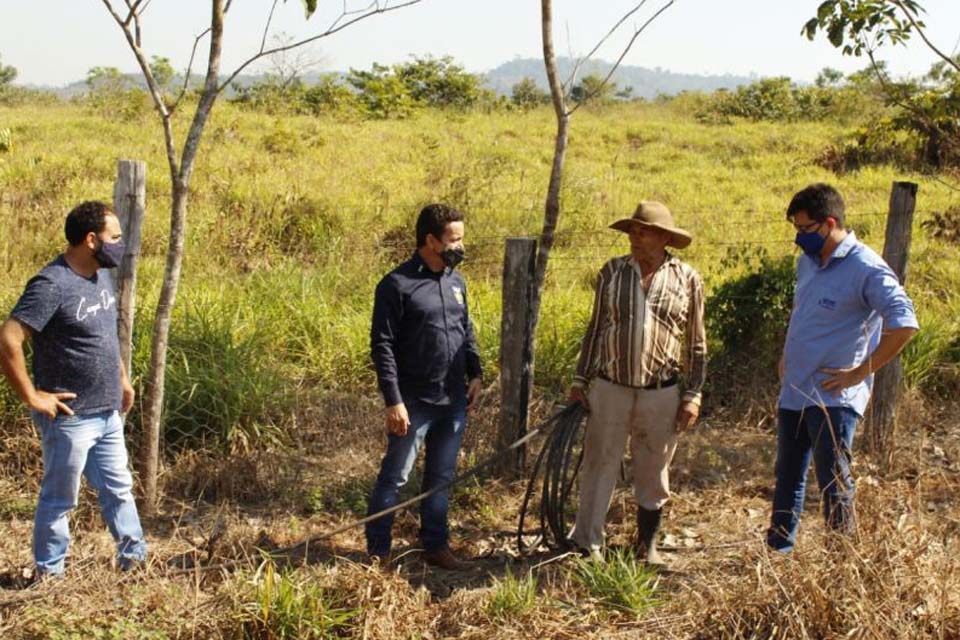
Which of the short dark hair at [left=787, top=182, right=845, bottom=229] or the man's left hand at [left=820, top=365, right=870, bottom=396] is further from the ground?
the short dark hair at [left=787, top=182, right=845, bottom=229]

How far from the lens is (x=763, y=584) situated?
3.60 meters

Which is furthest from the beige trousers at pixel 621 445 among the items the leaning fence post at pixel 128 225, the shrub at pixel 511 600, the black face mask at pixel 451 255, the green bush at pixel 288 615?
the leaning fence post at pixel 128 225

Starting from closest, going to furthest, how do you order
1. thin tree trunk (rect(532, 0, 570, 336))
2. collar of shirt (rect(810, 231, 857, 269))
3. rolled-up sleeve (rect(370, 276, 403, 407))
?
collar of shirt (rect(810, 231, 857, 269)) < rolled-up sleeve (rect(370, 276, 403, 407)) < thin tree trunk (rect(532, 0, 570, 336))

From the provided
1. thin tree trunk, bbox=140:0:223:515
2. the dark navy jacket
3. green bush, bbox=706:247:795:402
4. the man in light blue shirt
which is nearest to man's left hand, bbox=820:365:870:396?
the man in light blue shirt

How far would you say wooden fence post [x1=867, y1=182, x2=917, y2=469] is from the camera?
18.6 ft

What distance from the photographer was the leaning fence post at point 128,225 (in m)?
4.75

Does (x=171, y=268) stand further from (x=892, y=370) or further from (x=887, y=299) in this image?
(x=892, y=370)

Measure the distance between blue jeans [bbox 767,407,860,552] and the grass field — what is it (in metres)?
0.14

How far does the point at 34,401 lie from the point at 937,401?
5720 millimetres

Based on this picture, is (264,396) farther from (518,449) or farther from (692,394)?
(692,394)

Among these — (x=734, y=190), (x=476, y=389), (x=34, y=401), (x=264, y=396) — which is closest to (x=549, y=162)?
(x=734, y=190)

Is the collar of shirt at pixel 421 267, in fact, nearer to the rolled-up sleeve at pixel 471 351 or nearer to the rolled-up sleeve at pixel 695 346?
the rolled-up sleeve at pixel 471 351

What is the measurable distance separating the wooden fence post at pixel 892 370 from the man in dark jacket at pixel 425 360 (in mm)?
2760

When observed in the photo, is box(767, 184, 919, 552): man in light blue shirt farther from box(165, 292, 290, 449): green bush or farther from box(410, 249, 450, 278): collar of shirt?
box(165, 292, 290, 449): green bush
